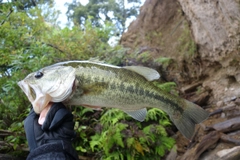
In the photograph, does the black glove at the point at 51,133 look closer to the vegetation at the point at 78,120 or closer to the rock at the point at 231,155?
the vegetation at the point at 78,120

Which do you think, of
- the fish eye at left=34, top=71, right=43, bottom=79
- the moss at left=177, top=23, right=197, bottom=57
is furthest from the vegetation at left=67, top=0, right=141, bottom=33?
the fish eye at left=34, top=71, right=43, bottom=79

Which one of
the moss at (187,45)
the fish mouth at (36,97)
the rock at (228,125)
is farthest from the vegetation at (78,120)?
the moss at (187,45)

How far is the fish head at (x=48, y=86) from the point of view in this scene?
6.59ft

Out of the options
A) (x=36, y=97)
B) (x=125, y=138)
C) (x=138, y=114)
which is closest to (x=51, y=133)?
(x=36, y=97)

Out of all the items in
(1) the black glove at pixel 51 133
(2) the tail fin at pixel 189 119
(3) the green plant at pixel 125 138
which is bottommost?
(3) the green plant at pixel 125 138

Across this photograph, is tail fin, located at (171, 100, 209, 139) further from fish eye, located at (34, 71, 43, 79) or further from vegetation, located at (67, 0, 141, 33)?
vegetation, located at (67, 0, 141, 33)

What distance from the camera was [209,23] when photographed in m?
5.40

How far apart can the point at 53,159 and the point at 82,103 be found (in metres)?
0.51

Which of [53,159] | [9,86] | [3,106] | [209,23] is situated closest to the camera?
[53,159]

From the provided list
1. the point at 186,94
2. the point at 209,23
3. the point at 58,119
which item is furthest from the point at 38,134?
the point at 186,94

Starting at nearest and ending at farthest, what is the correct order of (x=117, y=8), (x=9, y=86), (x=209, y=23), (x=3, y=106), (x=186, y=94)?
(x=9, y=86), (x=3, y=106), (x=209, y=23), (x=186, y=94), (x=117, y=8)

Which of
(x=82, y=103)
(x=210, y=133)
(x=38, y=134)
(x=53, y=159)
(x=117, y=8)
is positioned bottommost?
(x=210, y=133)

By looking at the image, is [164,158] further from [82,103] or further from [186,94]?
[82,103]

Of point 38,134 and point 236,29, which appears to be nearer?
point 38,134
